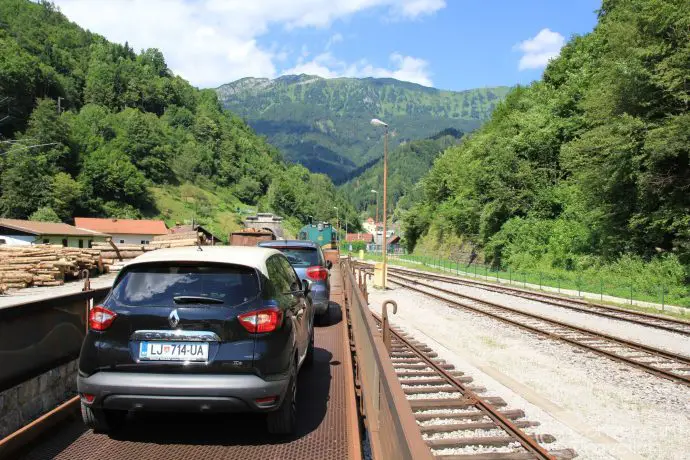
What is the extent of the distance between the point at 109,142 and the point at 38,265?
126 metres

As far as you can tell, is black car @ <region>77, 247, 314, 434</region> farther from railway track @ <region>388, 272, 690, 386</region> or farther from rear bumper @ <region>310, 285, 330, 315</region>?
railway track @ <region>388, 272, 690, 386</region>

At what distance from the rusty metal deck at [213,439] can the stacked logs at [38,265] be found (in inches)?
781

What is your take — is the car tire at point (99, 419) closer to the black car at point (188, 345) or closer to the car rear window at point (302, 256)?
the black car at point (188, 345)

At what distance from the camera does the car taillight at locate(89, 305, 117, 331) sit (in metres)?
4.18

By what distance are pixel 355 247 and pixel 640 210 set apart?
9778 cm

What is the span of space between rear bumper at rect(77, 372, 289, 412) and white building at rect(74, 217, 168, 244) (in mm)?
81907

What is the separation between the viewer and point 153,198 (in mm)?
130125

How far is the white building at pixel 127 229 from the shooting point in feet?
267

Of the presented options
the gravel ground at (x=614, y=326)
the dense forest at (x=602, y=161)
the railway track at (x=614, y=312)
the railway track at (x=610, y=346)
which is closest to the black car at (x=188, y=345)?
the railway track at (x=610, y=346)

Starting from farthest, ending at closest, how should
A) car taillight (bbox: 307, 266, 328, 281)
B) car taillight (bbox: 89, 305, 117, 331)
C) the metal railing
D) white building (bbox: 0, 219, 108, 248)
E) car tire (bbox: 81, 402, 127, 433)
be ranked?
white building (bbox: 0, 219, 108, 248) < car taillight (bbox: 307, 266, 328, 281) < car tire (bbox: 81, 402, 127, 433) < car taillight (bbox: 89, 305, 117, 331) < the metal railing

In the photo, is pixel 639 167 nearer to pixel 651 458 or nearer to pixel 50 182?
pixel 651 458

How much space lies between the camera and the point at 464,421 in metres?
7.36

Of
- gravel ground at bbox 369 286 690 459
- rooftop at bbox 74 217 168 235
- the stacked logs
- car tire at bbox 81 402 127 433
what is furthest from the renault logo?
rooftop at bbox 74 217 168 235

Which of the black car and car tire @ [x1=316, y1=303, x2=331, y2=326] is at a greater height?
the black car
